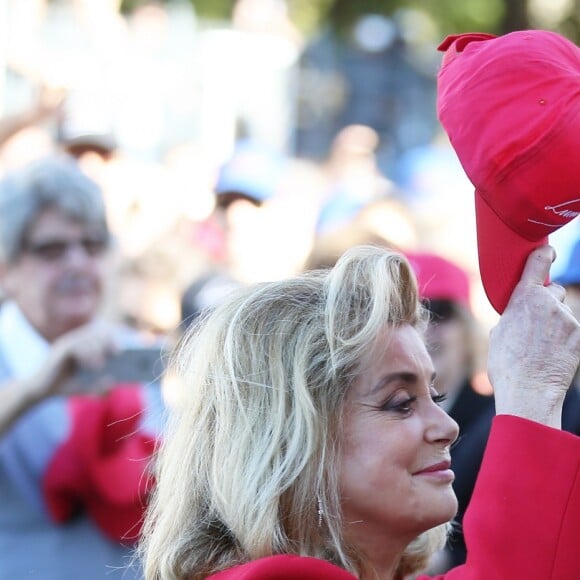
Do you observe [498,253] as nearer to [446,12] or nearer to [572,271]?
[572,271]

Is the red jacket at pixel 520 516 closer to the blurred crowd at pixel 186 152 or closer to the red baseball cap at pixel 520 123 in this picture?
the red baseball cap at pixel 520 123

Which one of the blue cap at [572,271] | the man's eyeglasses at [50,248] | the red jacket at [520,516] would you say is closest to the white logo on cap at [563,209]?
the red jacket at [520,516]

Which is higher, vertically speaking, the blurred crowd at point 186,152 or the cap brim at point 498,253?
the cap brim at point 498,253

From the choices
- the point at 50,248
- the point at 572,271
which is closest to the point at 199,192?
the point at 50,248

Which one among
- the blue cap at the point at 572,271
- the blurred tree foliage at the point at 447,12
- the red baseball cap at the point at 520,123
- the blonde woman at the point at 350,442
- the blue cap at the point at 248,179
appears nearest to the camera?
the red baseball cap at the point at 520,123

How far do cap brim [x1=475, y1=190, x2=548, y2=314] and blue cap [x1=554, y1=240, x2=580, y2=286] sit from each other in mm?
1653

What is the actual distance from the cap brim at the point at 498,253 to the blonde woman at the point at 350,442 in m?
0.02

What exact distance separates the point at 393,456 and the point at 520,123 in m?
0.62

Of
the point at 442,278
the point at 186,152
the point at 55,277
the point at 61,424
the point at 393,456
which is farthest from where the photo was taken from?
the point at 186,152

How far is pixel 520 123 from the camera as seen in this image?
1745 millimetres

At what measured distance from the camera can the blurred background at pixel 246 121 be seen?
5.31 metres

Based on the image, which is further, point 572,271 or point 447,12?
point 447,12

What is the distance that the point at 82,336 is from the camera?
346 cm

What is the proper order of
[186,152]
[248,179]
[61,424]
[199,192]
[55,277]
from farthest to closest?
1. [186,152]
2. [199,192]
3. [248,179]
4. [55,277]
5. [61,424]
